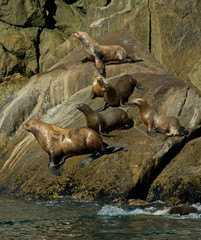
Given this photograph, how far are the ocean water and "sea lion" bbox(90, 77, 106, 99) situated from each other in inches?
142

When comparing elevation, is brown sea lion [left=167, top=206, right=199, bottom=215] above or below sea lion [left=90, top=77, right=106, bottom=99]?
below

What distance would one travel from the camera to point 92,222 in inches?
221

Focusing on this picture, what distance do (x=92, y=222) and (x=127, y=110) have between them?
14.3 feet

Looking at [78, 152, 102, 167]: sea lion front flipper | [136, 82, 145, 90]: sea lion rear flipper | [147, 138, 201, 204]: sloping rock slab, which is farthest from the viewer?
[136, 82, 145, 90]: sea lion rear flipper

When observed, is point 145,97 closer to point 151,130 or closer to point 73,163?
point 151,130

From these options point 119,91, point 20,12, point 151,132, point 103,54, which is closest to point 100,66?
point 103,54

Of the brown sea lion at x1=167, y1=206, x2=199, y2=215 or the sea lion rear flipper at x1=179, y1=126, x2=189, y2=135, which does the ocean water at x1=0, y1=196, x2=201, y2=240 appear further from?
the sea lion rear flipper at x1=179, y1=126, x2=189, y2=135

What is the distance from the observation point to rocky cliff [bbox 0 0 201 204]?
24.7 ft

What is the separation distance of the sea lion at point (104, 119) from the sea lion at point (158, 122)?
40 cm

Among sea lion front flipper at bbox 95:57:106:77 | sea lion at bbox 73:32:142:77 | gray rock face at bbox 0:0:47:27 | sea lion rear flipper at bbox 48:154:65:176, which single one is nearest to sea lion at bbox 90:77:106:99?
sea lion front flipper at bbox 95:57:106:77

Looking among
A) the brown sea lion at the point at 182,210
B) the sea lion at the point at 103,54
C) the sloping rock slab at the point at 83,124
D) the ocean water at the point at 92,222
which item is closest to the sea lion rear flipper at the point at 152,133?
the sloping rock slab at the point at 83,124

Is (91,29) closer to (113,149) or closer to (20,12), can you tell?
(20,12)

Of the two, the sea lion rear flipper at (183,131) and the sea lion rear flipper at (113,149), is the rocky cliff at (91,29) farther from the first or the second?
the sea lion rear flipper at (113,149)

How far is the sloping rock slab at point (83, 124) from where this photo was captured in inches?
300
